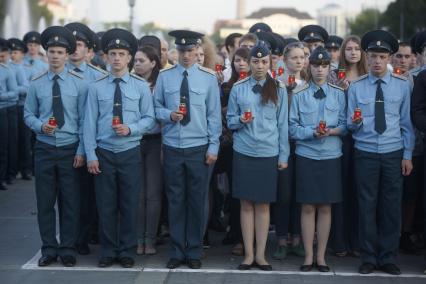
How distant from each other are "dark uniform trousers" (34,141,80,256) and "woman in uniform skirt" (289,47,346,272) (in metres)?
2.13

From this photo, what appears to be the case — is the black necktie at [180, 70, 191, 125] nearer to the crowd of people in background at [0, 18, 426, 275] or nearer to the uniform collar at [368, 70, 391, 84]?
the crowd of people in background at [0, 18, 426, 275]

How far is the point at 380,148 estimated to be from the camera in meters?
8.59

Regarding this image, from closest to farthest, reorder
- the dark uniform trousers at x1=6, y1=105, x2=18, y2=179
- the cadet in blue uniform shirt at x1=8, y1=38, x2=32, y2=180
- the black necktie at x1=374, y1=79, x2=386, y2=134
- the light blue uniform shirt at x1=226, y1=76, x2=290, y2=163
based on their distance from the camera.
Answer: the black necktie at x1=374, y1=79, x2=386, y2=134
the light blue uniform shirt at x1=226, y1=76, x2=290, y2=163
the dark uniform trousers at x1=6, y1=105, x2=18, y2=179
the cadet in blue uniform shirt at x1=8, y1=38, x2=32, y2=180

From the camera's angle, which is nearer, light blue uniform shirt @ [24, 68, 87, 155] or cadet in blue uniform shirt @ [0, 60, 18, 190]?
light blue uniform shirt @ [24, 68, 87, 155]

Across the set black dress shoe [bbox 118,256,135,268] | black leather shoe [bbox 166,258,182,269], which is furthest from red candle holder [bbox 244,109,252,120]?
black dress shoe [bbox 118,256,135,268]

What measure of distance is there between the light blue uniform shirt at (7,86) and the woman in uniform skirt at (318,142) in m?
6.80

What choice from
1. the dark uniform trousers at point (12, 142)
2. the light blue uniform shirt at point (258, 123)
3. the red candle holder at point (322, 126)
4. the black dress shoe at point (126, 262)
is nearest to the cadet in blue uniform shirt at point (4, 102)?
the dark uniform trousers at point (12, 142)

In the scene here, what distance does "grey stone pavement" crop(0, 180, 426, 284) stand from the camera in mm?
8422

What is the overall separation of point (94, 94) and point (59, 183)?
0.94 meters

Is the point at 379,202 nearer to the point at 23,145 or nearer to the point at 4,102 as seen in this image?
the point at 4,102

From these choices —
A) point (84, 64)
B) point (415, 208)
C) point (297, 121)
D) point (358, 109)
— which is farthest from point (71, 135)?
point (415, 208)

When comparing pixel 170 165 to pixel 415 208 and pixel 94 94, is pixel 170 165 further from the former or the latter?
pixel 415 208

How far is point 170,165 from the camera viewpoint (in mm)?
8875

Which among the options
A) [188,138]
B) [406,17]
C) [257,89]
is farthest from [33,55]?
[406,17]
